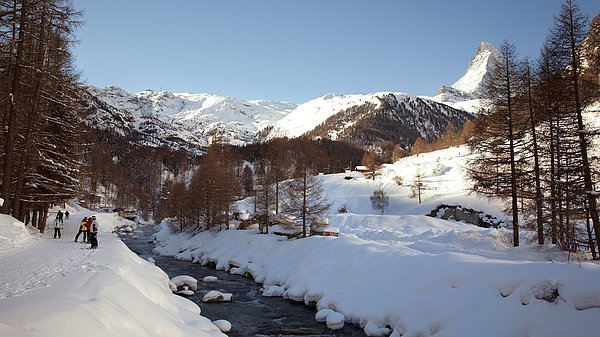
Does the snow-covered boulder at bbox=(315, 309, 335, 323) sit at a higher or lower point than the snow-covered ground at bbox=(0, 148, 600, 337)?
lower

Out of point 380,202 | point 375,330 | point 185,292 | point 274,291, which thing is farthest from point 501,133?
point 380,202

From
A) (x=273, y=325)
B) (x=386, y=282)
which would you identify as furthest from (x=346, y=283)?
(x=273, y=325)

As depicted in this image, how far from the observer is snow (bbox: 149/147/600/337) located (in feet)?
35.2

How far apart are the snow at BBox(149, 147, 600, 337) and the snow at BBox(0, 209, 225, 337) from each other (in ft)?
23.2

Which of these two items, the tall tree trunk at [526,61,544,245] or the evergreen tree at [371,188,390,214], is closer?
the tall tree trunk at [526,61,544,245]

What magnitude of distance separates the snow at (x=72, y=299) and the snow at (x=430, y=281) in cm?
707

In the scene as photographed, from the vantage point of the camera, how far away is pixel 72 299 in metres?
7.63

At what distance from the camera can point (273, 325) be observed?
55.1ft

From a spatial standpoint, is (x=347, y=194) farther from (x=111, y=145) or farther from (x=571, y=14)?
(x=111, y=145)

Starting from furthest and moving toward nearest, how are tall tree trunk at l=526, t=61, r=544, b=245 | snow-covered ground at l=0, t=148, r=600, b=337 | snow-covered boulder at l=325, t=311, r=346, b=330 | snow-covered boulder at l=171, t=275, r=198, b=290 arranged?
snow-covered boulder at l=171, t=275, r=198, b=290
tall tree trunk at l=526, t=61, r=544, b=245
snow-covered boulder at l=325, t=311, r=346, b=330
snow-covered ground at l=0, t=148, r=600, b=337

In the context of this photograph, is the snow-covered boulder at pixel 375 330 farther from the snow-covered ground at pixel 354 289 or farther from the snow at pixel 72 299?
the snow at pixel 72 299

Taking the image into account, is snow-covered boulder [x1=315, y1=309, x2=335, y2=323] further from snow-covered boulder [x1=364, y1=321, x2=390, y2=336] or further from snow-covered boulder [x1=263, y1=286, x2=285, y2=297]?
snow-covered boulder [x1=263, y1=286, x2=285, y2=297]

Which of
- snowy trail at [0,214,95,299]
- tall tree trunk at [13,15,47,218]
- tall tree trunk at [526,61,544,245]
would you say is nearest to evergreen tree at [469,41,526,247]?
tall tree trunk at [526,61,544,245]

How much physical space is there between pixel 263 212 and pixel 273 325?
24039 millimetres
